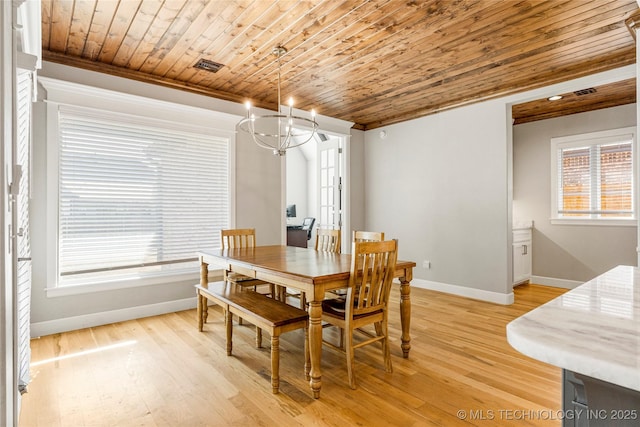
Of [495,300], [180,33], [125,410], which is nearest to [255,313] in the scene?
[125,410]

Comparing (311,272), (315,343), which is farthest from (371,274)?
(315,343)

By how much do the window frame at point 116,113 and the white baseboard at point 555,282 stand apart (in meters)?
4.56

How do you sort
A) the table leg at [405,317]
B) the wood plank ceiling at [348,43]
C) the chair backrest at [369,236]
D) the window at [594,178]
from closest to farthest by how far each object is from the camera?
the wood plank ceiling at [348,43] → the table leg at [405,317] → the chair backrest at [369,236] → the window at [594,178]

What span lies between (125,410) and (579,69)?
15.5ft

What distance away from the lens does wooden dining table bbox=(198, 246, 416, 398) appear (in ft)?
6.79

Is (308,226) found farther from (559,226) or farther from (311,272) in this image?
(311,272)

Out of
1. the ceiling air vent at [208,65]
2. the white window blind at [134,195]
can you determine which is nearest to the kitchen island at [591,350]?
the ceiling air vent at [208,65]

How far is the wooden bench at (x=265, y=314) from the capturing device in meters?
2.14

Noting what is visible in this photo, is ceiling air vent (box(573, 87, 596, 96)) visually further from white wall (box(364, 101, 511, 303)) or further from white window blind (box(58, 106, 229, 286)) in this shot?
white window blind (box(58, 106, 229, 286))

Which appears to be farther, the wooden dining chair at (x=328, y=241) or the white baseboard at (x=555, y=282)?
the white baseboard at (x=555, y=282)

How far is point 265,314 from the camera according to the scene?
7.55 feet

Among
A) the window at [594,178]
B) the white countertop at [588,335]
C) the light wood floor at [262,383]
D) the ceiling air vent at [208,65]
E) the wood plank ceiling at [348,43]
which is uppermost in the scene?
the ceiling air vent at [208,65]

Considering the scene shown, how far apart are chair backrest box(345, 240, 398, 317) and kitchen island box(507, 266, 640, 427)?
4.35ft

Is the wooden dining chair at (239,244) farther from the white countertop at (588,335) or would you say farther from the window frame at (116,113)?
the white countertop at (588,335)
